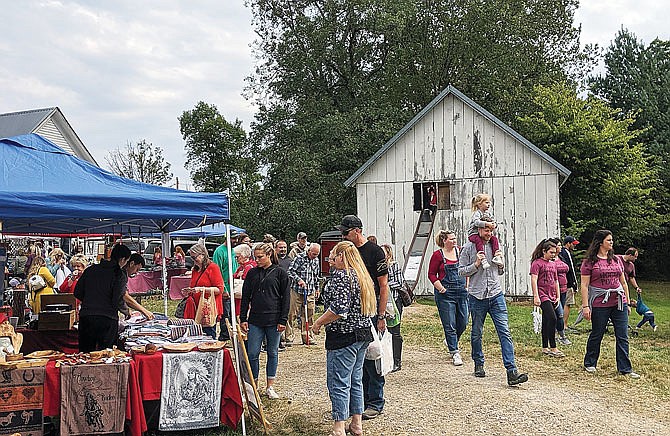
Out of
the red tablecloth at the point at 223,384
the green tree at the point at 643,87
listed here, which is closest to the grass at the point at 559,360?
the red tablecloth at the point at 223,384

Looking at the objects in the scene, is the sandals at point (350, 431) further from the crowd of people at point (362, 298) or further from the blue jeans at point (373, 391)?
the blue jeans at point (373, 391)

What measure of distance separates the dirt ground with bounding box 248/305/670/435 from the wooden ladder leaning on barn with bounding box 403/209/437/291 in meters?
9.00

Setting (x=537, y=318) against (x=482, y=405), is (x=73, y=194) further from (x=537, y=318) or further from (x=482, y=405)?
(x=537, y=318)

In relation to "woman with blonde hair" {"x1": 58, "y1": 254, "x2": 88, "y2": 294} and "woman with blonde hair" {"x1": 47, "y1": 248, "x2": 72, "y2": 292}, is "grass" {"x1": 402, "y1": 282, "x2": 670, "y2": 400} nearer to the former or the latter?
"woman with blonde hair" {"x1": 58, "y1": 254, "x2": 88, "y2": 294}

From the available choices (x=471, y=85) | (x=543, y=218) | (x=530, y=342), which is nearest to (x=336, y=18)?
(x=471, y=85)

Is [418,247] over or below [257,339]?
over

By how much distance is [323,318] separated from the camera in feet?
17.6

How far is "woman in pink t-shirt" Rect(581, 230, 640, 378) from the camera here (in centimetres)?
809

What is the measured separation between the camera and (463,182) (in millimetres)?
18422

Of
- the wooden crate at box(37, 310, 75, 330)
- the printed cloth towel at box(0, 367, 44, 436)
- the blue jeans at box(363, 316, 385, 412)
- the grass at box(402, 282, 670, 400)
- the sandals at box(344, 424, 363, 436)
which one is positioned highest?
the wooden crate at box(37, 310, 75, 330)

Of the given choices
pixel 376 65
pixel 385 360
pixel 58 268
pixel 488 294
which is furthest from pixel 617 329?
pixel 376 65

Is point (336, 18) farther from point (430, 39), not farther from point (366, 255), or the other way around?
point (366, 255)

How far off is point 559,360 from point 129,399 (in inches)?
241

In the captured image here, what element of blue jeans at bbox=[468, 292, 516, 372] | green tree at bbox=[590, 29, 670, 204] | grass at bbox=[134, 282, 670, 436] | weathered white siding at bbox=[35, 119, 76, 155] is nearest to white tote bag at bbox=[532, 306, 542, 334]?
grass at bbox=[134, 282, 670, 436]
